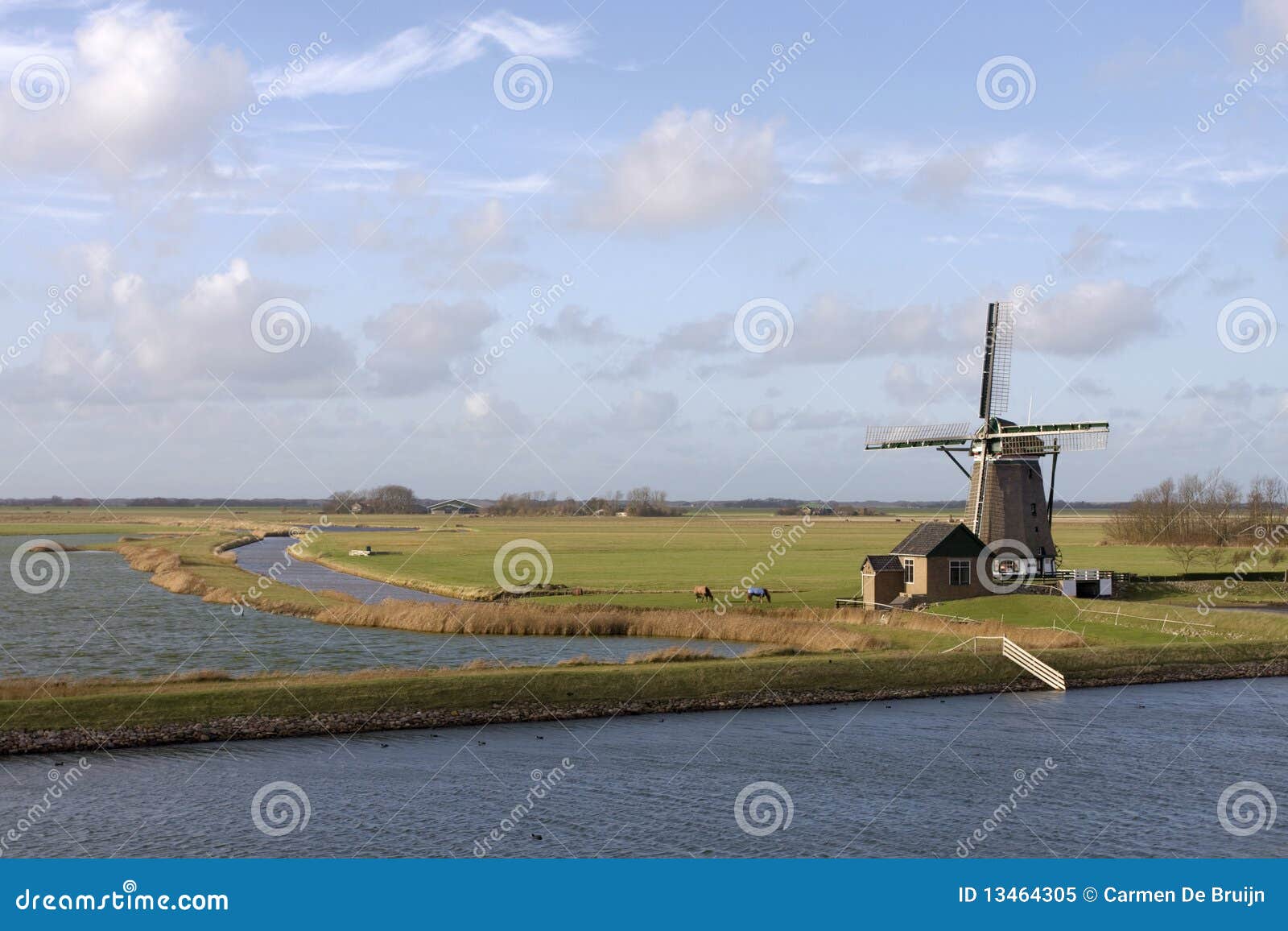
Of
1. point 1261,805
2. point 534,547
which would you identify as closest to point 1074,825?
point 1261,805

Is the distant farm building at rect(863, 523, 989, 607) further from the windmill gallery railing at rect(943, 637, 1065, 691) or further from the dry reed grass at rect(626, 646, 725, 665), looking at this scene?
the dry reed grass at rect(626, 646, 725, 665)

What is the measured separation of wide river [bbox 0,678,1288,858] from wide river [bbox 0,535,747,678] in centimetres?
1343

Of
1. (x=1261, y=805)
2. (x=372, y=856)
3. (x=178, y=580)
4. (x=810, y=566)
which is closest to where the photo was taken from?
(x=372, y=856)

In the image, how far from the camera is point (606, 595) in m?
75.3

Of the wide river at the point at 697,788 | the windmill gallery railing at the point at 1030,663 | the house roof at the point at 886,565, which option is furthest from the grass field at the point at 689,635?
the house roof at the point at 886,565

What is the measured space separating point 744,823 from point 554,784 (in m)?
5.87

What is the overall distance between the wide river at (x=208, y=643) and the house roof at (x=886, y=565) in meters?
14.3

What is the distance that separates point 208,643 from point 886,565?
36.9 metres

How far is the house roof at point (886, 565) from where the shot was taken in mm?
67188

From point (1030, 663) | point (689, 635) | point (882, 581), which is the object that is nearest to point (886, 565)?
point (882, 581)

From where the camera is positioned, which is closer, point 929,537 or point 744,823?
point 744,823

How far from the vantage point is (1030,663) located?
5031 centimetres

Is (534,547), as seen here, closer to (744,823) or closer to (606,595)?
(606,595)

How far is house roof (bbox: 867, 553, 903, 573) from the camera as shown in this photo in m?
67.2
